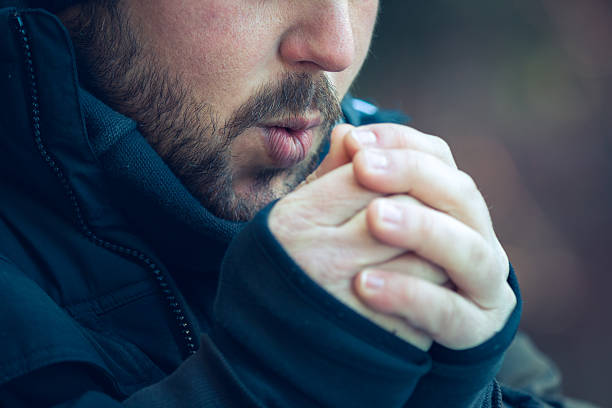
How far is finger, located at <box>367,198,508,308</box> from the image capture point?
0.73 meters

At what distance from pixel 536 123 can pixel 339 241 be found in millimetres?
3927

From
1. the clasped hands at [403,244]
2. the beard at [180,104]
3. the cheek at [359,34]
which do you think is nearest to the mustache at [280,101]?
the beard at [180,104]

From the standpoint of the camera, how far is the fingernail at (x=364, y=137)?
2.71 feet

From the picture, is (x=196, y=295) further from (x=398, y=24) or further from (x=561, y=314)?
(x=398, y=24)

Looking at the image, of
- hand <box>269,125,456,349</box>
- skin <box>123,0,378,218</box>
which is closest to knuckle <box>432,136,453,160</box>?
hand <box>269,125,456,349</box>

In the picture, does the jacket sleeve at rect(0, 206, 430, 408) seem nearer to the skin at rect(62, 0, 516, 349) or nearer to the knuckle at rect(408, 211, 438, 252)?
the skin at rect(62, 0, 516, 349)

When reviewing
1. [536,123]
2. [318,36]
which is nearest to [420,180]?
[318,36]

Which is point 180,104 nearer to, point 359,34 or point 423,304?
point 359,34

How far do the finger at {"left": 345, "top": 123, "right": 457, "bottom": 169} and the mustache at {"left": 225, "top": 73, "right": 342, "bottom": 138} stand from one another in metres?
0.33

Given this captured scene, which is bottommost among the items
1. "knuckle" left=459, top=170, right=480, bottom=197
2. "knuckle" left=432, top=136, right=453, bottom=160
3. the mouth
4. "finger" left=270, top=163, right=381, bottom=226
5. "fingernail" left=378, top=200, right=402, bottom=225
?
the mouth

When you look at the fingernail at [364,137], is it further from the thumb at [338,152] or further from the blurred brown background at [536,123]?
the blurred brown background at [536,123]

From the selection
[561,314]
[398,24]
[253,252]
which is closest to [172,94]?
[253,252]

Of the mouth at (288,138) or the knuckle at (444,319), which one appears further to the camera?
the mouth at (288,138)

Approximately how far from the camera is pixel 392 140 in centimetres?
83
